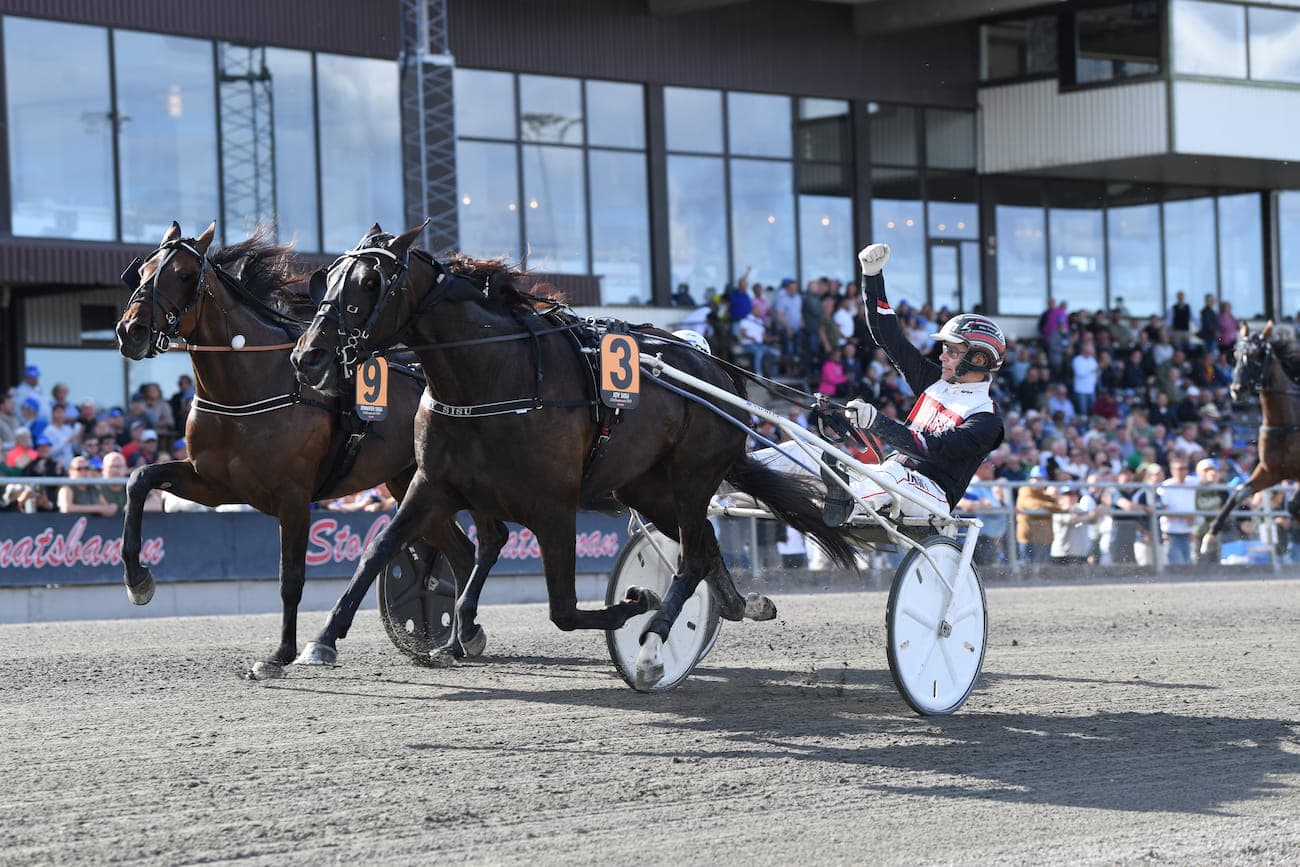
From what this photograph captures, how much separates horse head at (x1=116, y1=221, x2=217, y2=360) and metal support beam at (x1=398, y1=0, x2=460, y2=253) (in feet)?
33.7

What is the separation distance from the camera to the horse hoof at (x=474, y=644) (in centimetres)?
792

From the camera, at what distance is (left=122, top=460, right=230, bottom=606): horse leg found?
24.1 ft

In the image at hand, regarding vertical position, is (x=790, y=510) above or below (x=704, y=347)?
below

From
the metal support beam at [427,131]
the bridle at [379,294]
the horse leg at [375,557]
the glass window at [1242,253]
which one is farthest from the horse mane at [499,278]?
the glass window at [1242,253]

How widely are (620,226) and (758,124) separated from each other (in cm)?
280

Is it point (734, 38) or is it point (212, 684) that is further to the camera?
point (734, 38)

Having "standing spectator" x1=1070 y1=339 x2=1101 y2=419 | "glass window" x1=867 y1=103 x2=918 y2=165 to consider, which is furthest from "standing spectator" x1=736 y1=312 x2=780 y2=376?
"glass window" x1=867 y1=103 x2=918 y2=165

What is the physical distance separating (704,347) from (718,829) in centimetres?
320

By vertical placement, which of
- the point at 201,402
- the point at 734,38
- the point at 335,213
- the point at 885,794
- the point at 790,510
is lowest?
the point at 885,794

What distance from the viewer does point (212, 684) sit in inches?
287

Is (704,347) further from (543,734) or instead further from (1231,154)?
(1231,154)

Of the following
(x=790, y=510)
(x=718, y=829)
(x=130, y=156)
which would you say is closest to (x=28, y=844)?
(x=718, y=829)

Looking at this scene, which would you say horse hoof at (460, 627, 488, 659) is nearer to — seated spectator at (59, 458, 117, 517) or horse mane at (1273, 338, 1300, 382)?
seated spectator at (59, 458, 117, 517)

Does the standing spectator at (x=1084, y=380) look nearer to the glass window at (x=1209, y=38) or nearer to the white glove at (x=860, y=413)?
the glass window at (x=1209, y=38)
